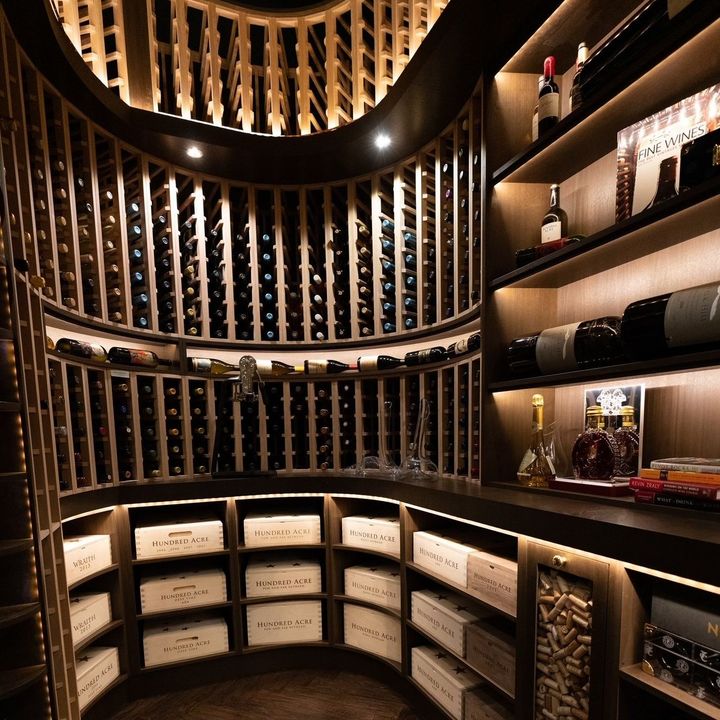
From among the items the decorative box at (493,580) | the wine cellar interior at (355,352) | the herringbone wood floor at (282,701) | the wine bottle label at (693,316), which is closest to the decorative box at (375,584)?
the wine cellar interior at (355,352)

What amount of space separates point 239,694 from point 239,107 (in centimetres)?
411

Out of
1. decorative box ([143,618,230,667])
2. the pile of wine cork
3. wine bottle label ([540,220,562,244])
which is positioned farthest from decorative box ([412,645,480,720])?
wine bottle label ([540,220,562,244])

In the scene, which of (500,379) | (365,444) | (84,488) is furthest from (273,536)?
(500,379)

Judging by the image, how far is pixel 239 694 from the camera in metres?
2.60

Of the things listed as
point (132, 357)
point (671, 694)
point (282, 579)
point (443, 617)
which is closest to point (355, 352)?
point (132, 357)

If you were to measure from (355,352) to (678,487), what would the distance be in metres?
2.36

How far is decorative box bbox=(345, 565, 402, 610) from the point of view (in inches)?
99.6

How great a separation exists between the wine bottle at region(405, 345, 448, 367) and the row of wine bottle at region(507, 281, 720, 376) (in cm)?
86

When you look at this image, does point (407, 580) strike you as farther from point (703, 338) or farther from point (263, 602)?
point (703, 338)

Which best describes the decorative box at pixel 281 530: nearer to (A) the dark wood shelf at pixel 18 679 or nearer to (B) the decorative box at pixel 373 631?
(B) the decorative box at pixel 373 631

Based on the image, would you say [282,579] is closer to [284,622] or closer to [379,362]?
[284,622]

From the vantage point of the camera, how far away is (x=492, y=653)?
69.0 inches

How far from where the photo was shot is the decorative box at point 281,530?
108 inches

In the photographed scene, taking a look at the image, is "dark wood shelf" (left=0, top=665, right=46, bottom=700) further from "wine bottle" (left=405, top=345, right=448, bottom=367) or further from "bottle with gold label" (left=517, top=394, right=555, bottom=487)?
"wine bottle" (left=405, top=345, right=448, bottom=367)
